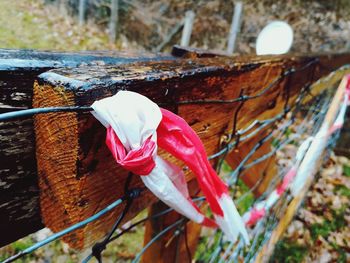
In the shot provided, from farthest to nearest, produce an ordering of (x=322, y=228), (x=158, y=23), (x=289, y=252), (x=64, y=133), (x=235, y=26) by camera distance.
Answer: (x=158, y=23), (x=235, y=26), (x=322, y=228), (x=289, y=252), (x=64, y=133)

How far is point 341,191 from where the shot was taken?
4285 mm

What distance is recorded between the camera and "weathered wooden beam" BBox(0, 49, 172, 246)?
65 centimetres

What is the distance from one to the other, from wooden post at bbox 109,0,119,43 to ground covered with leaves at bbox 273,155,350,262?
6.60 metres

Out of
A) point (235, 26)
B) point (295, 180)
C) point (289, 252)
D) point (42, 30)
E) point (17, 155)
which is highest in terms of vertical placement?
point (235, 26)

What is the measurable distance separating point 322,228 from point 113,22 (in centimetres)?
738

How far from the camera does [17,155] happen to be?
0.68 metres

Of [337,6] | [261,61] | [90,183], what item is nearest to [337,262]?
[261,61]

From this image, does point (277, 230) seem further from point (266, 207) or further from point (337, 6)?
point (337, 6)

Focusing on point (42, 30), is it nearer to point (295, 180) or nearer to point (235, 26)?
point (235, 26)

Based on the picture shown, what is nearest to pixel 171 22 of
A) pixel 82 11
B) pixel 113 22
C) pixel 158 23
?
pixel 158 23

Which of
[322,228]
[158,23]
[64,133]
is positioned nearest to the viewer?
[64,133]

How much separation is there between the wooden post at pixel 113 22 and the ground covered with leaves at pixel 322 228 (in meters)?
6.60

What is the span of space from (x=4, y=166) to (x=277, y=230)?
209cm

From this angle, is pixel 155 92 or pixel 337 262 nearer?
pixel 155 92
